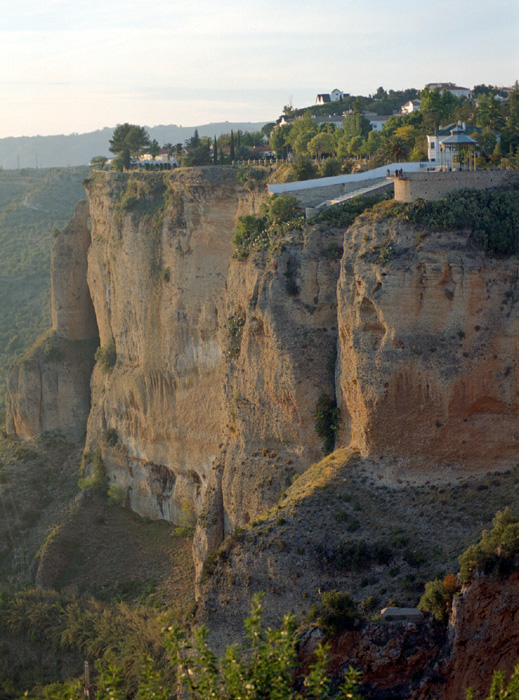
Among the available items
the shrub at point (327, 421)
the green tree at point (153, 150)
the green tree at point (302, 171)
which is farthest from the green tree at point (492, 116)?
the green tree at point (153, 150)

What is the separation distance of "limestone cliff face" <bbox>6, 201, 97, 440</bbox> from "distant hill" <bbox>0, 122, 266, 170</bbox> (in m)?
122

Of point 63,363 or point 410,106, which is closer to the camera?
point 63,363

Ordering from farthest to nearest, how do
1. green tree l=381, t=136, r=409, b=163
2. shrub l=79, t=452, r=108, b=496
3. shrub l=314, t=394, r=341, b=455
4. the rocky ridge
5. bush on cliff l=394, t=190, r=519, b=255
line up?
1. shrub l=79, t=452, r=108, b=496
2. green tree l=381, t=136, r=409, b=163
3. shrub l=314, t=394, r=341, b=455
4. bush on cliff l=394, t=190, r=519, b=255
5. the rocky ridge

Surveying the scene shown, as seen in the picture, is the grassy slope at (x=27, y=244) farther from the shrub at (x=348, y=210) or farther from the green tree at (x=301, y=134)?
the shrub at (x=348, y=210)

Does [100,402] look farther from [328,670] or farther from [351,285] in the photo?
[328,670]

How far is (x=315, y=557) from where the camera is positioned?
90.4 feet

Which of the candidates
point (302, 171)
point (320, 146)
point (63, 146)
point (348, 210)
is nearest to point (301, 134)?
point (320, 146)

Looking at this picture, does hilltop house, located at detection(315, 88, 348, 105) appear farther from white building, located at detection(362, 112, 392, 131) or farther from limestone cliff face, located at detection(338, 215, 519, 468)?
limestone cliff face, located at detection(338, 215, 519, 468)

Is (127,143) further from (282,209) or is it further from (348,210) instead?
(348,210)

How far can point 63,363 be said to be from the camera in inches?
1901

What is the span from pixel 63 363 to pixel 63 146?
14277 centimetres

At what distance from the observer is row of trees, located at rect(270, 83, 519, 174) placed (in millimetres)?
36781

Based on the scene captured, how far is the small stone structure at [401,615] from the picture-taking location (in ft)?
77.6

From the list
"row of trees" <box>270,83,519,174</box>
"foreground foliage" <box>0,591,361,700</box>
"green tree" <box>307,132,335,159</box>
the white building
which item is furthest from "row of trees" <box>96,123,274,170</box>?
"foreground foliage" <box>0,591,361,700</box>
